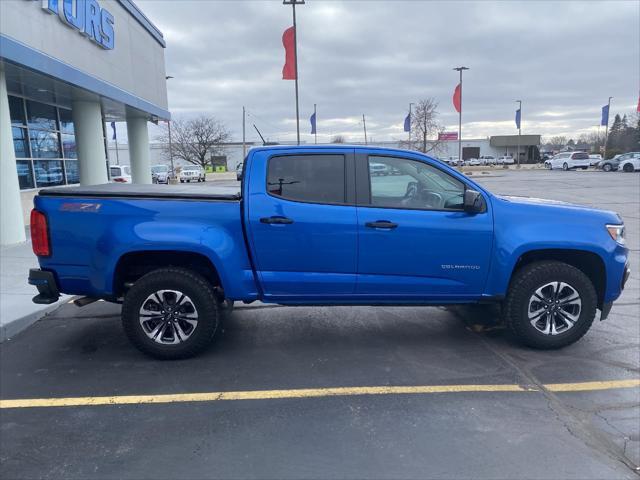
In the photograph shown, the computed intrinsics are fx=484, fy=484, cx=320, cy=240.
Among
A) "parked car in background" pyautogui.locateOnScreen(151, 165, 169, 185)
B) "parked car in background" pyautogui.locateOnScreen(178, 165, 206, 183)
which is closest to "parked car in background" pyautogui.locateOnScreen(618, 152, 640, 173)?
"parked car in background" pyautogui.locateOnScreen(178, 165, 206, 183)

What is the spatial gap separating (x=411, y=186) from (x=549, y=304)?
5.54ft

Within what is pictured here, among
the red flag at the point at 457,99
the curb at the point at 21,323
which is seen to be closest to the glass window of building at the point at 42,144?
the curb at the point at 21,323

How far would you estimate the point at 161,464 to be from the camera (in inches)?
115

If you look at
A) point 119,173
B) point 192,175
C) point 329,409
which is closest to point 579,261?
point 329,409

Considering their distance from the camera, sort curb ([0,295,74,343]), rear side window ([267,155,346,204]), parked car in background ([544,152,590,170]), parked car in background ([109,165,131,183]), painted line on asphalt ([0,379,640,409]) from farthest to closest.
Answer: parked car in background ([544,152,590,170]) → parked car in background ([109,165,131,183]) → curb ([0,295,74,343]) → rear side window ([267,155,346,204]) → painted line on asphalt ([0,379,640,409])

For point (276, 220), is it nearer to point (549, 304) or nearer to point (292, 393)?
point (292, 393)

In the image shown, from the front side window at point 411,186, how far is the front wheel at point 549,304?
38.3 inches

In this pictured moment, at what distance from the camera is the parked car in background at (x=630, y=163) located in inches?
1625

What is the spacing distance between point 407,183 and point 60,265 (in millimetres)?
3237

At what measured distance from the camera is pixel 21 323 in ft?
17.5

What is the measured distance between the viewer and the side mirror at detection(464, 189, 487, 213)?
13.7ft

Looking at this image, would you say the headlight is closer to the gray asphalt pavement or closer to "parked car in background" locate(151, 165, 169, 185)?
the gray asphalt pavement

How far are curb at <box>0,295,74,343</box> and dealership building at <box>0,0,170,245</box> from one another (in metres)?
4.79

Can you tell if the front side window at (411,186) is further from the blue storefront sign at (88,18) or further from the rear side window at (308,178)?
the blue storefront sign at (88,18)
